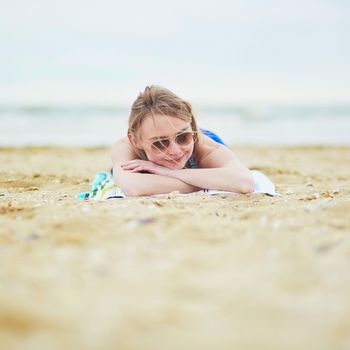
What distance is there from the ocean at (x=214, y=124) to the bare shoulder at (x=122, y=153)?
902cm

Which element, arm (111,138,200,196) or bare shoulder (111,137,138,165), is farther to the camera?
bare shoulder (111,137,138,165)

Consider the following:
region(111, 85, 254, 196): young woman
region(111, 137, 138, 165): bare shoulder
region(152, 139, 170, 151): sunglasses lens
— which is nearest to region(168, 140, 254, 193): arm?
region(111, 85, 254, 196): young woman

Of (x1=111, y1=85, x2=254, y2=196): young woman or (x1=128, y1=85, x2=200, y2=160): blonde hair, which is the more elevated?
(x1=128, y1=85, x2=200, y2=160): blonde hair

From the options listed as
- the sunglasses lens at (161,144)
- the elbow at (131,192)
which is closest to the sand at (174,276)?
the elbow at (131,192)

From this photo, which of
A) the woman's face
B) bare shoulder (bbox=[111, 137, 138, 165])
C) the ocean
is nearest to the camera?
the woman's face

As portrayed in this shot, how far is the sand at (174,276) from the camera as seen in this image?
1538 millimetres

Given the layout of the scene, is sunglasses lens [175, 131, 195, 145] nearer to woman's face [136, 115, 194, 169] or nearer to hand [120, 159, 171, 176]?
woman's face [136, 115, 194, 169]

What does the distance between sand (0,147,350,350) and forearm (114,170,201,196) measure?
0.68m

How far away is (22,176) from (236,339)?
491cm

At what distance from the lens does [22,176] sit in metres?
5.96

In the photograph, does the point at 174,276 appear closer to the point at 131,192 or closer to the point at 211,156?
the point at 131,192

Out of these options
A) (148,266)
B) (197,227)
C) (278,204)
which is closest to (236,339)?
(148,266)

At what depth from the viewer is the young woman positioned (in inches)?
155

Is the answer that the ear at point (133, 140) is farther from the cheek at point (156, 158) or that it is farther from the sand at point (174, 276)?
the sand at point (174, 276)
